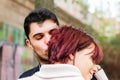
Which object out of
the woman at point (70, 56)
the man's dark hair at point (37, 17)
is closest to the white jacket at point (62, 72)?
the woman at point (70, 56)

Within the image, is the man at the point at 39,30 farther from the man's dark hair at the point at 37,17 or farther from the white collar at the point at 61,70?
the white collar at the point at 61,70

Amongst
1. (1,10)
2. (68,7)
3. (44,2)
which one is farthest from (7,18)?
(68,7)

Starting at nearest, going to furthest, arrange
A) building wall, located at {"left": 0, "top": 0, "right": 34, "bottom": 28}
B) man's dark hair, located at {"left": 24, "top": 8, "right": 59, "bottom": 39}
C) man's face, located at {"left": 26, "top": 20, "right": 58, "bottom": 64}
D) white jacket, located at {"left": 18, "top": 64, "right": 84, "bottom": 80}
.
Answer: white jacket, located at {"left": 18, "top": 64, "right": 84, "bottom": 80}
man's face, located at {"left": 26, "top": 20, "right": 58, "bottom": 64}
man's dark hair, located at {"left": 24, "top": 8, "right": 59, "bottom": 39}
building wall, located at {"left": 0, "top": 0, "right": 34, "bottom": 28}

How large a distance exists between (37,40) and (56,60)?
106cm

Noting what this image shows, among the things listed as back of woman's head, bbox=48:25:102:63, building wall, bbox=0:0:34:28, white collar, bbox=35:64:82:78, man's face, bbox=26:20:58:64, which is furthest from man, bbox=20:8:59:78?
building wall, bbox=0:0:34:28

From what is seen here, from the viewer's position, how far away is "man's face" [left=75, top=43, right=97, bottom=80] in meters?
2.40

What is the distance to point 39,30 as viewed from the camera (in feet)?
11.5

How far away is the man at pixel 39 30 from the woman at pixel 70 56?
834 millimetres

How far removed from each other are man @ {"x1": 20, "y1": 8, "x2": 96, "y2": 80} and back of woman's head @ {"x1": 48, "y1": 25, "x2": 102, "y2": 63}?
2.70ft

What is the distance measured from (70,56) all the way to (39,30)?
1145 millimetres

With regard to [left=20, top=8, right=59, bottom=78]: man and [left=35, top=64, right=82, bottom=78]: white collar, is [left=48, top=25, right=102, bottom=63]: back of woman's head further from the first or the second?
[left=20, top=8, right=59, bottom=78]: man

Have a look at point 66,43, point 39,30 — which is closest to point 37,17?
point 39,30

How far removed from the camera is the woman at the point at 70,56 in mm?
2318

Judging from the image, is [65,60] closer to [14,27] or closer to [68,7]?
[14,27]
